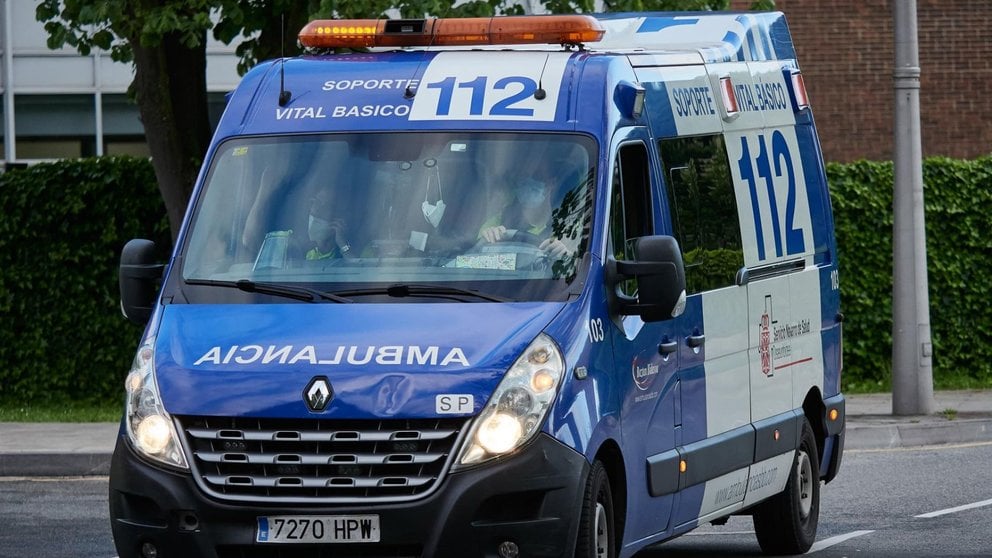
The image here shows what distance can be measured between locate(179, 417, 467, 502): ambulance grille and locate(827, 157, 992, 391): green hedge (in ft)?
44.7

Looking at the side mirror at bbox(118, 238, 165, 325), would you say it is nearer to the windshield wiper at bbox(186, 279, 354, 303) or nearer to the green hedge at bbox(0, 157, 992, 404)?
the windshield wiper at bbox(186, 279, 354, 303)

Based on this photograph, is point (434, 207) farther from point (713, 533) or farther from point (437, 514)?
point (713, 533)

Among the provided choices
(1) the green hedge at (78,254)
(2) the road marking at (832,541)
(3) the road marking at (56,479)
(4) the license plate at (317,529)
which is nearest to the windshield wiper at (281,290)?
(4) the license plate at (317,529)

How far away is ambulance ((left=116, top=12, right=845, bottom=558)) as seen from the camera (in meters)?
6.85

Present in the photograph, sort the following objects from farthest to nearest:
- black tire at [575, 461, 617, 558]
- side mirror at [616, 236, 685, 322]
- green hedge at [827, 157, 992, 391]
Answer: green hedge at [827, 157, 992, 391] → side mirror at [616, 236, 685, 322] → black tire at [575, 461, 617, 558]

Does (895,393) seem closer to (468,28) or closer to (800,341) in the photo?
(800,341)

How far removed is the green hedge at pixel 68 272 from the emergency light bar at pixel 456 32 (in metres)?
10.5

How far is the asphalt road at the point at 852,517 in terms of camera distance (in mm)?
10453

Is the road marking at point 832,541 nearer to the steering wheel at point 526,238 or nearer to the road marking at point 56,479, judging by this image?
the steering wheel at point 526,238

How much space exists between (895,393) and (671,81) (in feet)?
30.1

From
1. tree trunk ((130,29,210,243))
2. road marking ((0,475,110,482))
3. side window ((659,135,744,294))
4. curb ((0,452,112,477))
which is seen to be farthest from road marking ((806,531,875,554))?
tree trunk ((130,29,210,243))

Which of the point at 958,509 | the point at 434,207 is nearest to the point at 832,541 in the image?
→ the point at 958,509

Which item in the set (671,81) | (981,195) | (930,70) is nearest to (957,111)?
(930,70)

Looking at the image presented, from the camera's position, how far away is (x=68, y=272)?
1923cm
